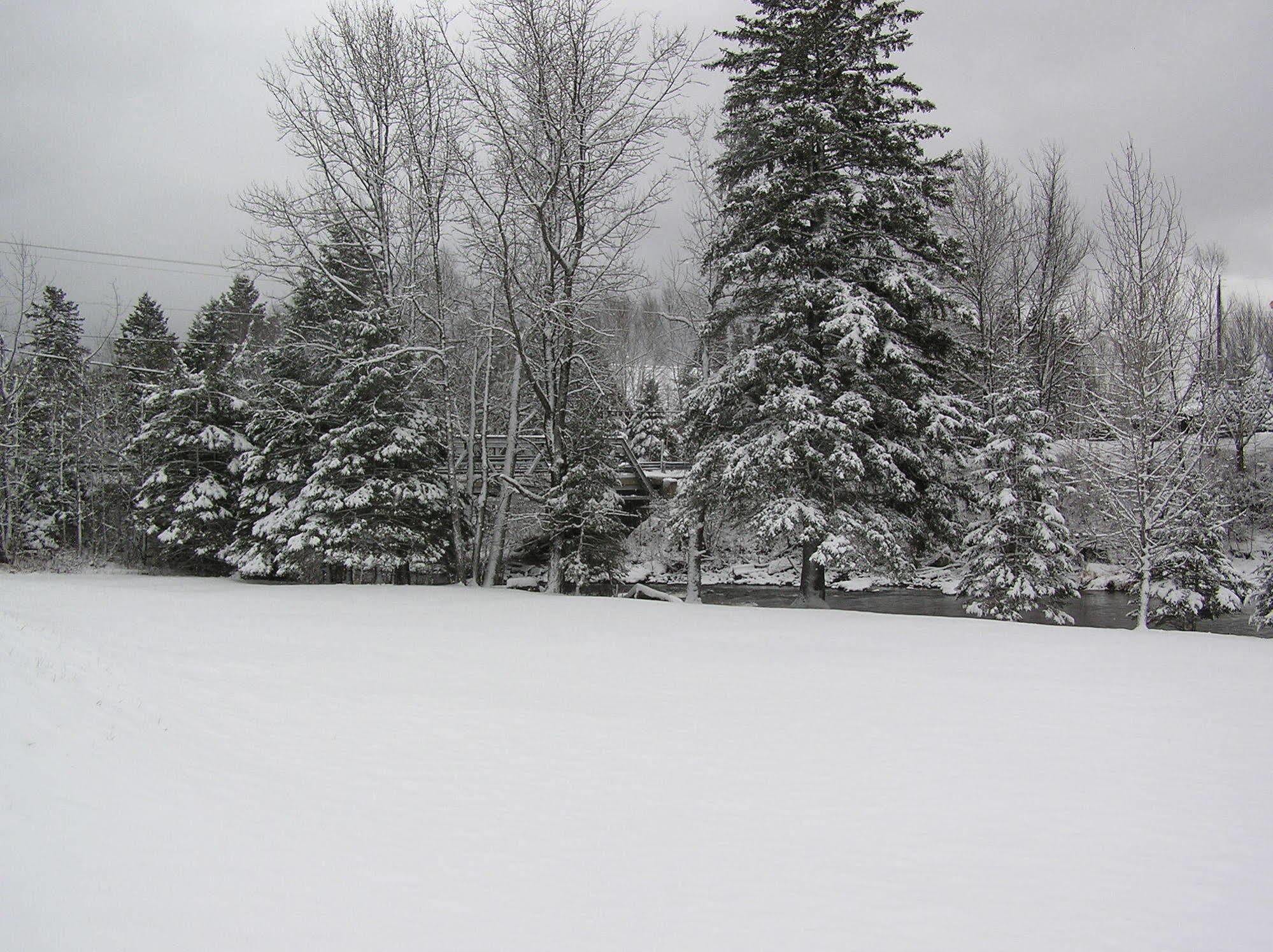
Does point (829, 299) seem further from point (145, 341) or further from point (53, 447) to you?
point (145, 341)

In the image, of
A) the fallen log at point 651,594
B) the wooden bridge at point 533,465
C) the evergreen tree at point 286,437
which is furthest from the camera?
the wooden bridge at point 533,465

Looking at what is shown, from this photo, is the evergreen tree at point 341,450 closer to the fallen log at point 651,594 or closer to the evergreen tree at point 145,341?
the fallen log at point 651,594

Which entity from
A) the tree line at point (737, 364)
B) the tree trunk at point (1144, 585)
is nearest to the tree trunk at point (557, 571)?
the tree line at point (737, 364)

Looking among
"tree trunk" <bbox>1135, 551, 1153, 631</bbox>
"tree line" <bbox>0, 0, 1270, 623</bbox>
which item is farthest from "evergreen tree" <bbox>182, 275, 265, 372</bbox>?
"tree trunk" <bbox>1135, 551, 1153, 631</bbox>

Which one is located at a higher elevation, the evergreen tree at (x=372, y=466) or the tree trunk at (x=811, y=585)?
the evergreen tree at (x=372, y=466)

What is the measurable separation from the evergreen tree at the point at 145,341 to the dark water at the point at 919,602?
29.5 m

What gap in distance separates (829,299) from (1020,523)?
6.84 meters

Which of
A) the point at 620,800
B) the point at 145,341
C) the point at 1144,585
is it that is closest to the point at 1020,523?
the point at 1144,585

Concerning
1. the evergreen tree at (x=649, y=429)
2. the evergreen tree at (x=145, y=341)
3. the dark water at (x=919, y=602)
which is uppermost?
the evergreen tree at (x=145, y=341)

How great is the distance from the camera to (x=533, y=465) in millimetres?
23312

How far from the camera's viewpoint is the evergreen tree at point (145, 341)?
133 ft

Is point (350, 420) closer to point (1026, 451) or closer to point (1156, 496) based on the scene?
point (1026, 451)

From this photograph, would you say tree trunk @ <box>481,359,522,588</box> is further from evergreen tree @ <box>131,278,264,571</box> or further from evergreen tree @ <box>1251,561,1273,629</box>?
evergreen tree @ <box>1251,561,1273,629</box>

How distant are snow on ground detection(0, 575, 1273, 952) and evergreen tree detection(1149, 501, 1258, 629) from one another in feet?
33.7
